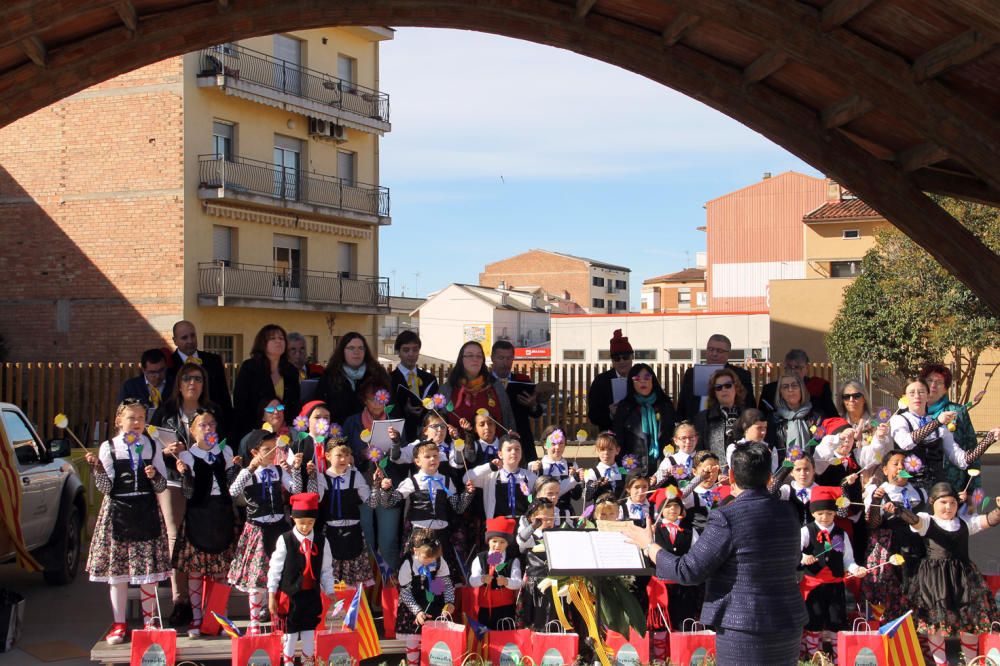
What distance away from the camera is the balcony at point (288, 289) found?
31.3 metres

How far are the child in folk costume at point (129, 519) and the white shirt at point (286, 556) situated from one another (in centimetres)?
94

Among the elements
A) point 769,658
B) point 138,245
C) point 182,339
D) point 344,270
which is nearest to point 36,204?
point 138,245

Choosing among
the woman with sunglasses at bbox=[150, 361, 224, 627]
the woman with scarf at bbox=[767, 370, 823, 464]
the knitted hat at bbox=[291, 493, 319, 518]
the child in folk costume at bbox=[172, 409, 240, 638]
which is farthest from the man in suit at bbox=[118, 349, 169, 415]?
the woman with scarf at bbox=[767, 370, 823, 464]

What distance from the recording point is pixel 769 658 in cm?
477

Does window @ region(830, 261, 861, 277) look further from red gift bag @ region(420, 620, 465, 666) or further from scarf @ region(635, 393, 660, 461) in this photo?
red gift bag @ region(420, 620, 465, 666)

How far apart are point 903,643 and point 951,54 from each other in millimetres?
3664

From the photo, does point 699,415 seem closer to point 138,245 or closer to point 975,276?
point 975,276

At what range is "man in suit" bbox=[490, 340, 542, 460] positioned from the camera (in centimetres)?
898

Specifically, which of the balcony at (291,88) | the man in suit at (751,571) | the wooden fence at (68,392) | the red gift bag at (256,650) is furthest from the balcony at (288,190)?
the man in suit at (751,571)

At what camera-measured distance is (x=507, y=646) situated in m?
6.75

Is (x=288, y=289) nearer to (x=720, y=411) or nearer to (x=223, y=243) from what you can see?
(x=223, y=243)

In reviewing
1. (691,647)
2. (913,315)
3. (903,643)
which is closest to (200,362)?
(691,647)

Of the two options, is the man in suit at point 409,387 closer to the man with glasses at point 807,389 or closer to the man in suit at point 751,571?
the man with glasses at point 807,389

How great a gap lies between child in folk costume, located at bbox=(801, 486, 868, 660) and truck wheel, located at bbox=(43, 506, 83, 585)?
20.5 ft
